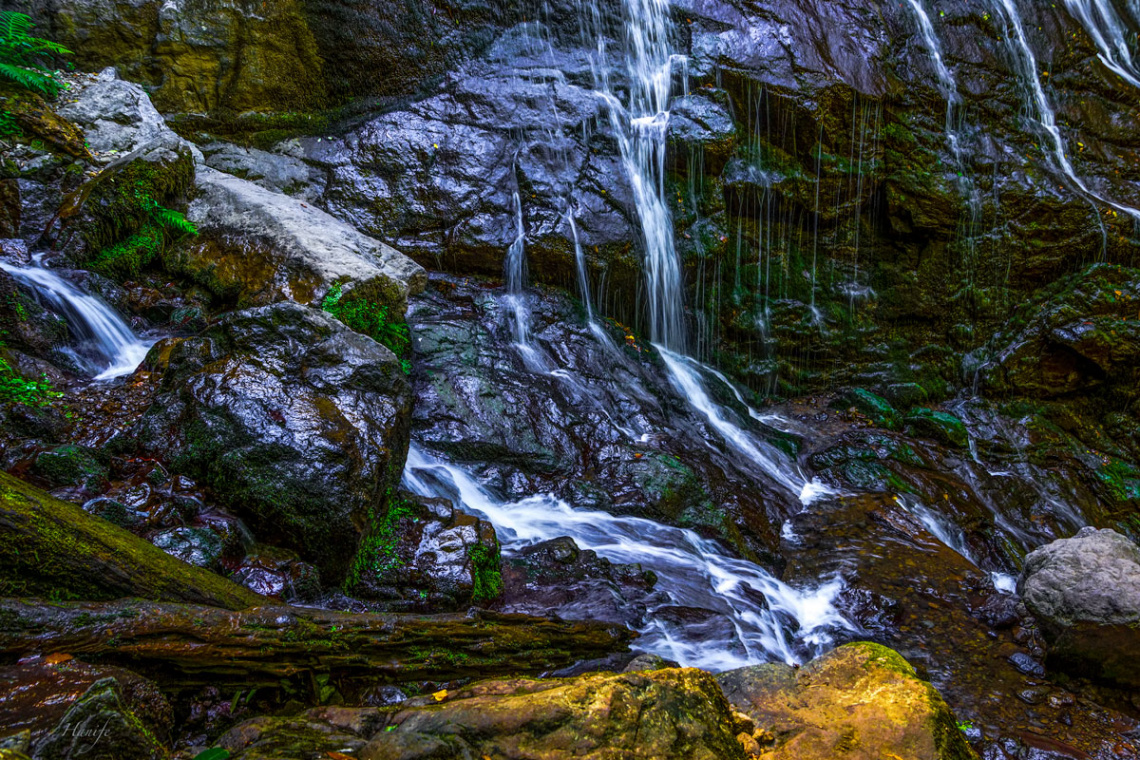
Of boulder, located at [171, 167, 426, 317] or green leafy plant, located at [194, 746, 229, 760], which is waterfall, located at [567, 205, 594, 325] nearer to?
boulder, located at [171, 167, 426, 317]

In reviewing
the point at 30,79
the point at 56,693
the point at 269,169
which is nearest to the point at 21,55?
the point at 30,79

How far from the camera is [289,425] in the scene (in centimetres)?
405

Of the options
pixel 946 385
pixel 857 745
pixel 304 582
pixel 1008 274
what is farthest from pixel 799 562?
pixel 1008 274

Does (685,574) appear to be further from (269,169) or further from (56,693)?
(269,169)

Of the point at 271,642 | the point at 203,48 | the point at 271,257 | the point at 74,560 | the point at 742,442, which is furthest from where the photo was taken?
the point at 203,48

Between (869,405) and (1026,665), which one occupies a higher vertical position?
(869,405)

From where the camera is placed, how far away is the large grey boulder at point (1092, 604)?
4.25 m

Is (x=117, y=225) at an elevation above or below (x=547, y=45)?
below

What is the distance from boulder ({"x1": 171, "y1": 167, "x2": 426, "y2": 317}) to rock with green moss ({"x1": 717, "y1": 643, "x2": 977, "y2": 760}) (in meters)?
5.05

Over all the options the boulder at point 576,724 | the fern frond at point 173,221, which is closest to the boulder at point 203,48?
the fern frond at point 173,221

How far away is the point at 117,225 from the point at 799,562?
24.8ft

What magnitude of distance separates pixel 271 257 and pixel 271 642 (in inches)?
178

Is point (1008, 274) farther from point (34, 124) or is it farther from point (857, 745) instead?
point (34, 124)

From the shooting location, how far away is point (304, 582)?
3.62 m
